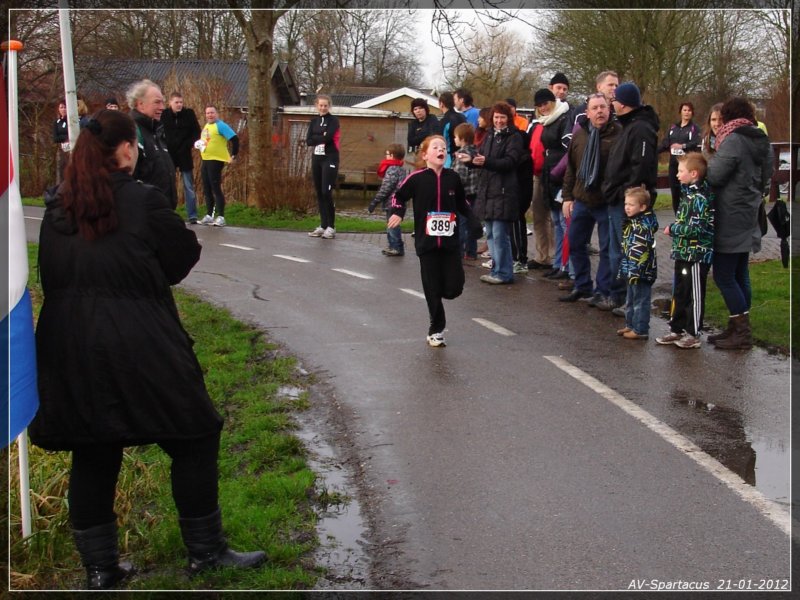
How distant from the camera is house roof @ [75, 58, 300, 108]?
18.1 metres

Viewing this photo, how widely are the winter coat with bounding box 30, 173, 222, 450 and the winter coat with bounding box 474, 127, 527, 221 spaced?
7720 mm

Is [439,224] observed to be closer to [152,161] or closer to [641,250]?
[641,250]

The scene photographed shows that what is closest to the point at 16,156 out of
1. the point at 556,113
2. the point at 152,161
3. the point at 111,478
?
the point at 111,478

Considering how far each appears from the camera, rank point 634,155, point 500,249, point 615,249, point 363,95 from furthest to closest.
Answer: point 363,95, point 500,249, point 615,249, point 634,155

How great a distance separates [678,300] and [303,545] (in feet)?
17.1

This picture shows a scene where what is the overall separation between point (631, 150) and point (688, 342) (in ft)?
6.48

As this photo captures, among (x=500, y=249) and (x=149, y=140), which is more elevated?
(x=149, y=140)

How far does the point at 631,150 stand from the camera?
984cm

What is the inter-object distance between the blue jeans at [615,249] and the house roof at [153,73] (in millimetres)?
10232

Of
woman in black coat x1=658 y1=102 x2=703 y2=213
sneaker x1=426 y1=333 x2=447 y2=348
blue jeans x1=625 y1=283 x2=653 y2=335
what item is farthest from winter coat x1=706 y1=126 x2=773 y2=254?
woman in black coat x1=658 y1=102 x2=703 y2=213

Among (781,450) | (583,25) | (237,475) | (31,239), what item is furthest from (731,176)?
(31,239)

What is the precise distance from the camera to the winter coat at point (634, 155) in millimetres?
9734

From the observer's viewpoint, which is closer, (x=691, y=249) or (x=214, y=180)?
(x=691, y=249)

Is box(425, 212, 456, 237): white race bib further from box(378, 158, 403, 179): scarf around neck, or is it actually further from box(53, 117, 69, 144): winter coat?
box(53, 117, 69, 144): winter coat
